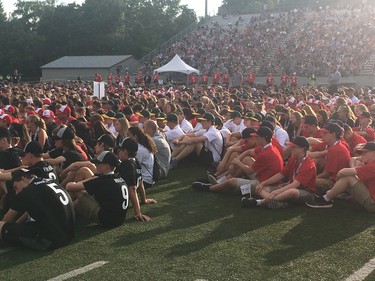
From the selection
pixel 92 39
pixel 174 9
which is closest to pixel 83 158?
pixel 92 39

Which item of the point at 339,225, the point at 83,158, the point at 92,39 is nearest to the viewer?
the point at 339,225

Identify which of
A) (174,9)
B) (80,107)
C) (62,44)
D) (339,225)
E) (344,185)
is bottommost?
(339,225)

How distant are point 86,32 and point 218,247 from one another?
58.8 m

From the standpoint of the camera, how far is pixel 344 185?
727 cm

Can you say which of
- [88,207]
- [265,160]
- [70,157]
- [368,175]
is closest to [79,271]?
[88,207]

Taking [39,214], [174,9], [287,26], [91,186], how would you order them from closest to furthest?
1. [39,214]
2. [91,186]
3. [287,26]
4. [174,9]

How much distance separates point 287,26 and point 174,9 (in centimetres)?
2540

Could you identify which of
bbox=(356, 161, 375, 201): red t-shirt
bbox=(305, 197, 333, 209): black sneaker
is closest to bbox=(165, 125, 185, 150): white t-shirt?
bbox=(305, 197, 333, 209): black sneaker

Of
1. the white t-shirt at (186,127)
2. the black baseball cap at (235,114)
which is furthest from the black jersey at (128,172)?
the black baseball cap at (235,114)

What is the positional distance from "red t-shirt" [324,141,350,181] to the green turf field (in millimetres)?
613

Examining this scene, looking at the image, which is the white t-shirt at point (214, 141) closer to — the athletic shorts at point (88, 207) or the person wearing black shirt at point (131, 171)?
the person wearing black shirt at point (131, 171)

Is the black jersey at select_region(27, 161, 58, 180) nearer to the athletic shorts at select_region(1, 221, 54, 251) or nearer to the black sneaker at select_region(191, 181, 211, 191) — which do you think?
the athletic shorts at select_region(1, 221, 54, 251)

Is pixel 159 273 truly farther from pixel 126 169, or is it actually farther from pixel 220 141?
pixel 220 141

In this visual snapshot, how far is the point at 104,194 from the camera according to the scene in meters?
6.30
